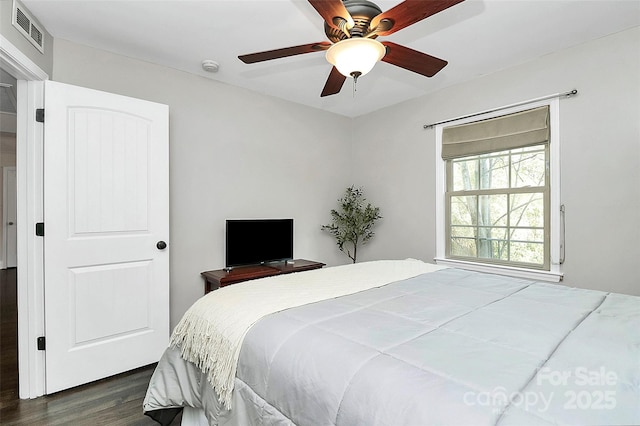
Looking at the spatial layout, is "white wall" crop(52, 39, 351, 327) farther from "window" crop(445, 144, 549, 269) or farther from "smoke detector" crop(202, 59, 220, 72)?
"window" crop(445, 144, 549, 269)

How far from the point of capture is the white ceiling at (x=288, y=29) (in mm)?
2111

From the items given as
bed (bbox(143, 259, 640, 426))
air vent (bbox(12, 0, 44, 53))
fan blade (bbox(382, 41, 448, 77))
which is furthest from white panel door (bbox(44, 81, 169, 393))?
fan blade (bbox(382, 41, 448, 77))

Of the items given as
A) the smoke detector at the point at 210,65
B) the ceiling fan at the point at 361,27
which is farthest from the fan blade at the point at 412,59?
the smoke detector at the point at 210,65

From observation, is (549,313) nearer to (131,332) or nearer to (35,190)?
(131,332)

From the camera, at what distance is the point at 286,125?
150 inches

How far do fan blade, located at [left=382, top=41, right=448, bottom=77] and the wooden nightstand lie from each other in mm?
2111

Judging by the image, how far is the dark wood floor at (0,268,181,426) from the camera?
191 centimetres

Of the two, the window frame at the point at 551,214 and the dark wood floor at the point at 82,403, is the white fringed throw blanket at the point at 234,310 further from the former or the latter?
the window frame at the point at 551,214

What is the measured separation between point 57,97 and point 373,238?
3398mm

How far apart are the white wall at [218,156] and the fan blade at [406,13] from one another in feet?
6.89

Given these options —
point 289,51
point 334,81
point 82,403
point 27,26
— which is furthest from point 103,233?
point 334,81

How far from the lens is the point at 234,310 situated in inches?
55.1

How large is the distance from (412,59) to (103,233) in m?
2.50

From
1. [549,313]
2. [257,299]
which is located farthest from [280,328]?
[549,313]
